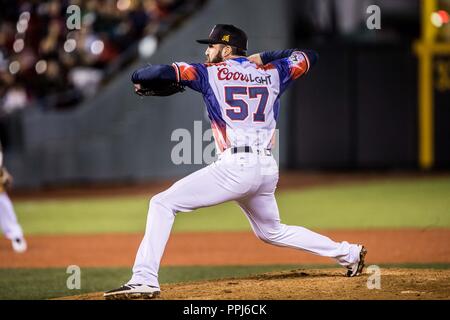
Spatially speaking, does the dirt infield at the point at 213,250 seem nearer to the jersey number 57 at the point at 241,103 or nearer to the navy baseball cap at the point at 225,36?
the jersey number 57 at the point at 241,103

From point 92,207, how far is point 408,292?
10415mm

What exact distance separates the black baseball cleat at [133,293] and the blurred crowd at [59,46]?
11.7 meters

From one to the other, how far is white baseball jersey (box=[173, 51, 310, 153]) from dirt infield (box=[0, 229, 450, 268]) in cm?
346

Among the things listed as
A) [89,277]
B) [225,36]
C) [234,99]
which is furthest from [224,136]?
[89,277]

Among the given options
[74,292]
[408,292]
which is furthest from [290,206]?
[408,292]

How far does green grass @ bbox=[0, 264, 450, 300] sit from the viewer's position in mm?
7754

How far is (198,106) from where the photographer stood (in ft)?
65.6

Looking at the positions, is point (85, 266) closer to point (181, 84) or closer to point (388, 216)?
point (181, 84)

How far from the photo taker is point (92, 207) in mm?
15930

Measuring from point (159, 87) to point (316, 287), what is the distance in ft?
6.46

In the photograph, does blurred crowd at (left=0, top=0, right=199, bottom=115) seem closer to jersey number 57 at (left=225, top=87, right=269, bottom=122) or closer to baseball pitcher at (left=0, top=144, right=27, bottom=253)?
baseball pitcher at (left=0, top=144, right=27, bottom=253)

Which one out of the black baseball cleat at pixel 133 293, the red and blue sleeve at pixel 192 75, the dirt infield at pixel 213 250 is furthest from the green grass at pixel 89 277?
the red and blue sleeve at pixel 192 75

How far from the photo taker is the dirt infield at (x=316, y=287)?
6.17 meters

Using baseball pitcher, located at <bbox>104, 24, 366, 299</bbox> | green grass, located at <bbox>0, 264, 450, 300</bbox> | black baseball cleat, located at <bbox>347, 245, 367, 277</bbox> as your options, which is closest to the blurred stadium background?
green grass, located at <bbox>0, 264, 450, 300</bbox>
